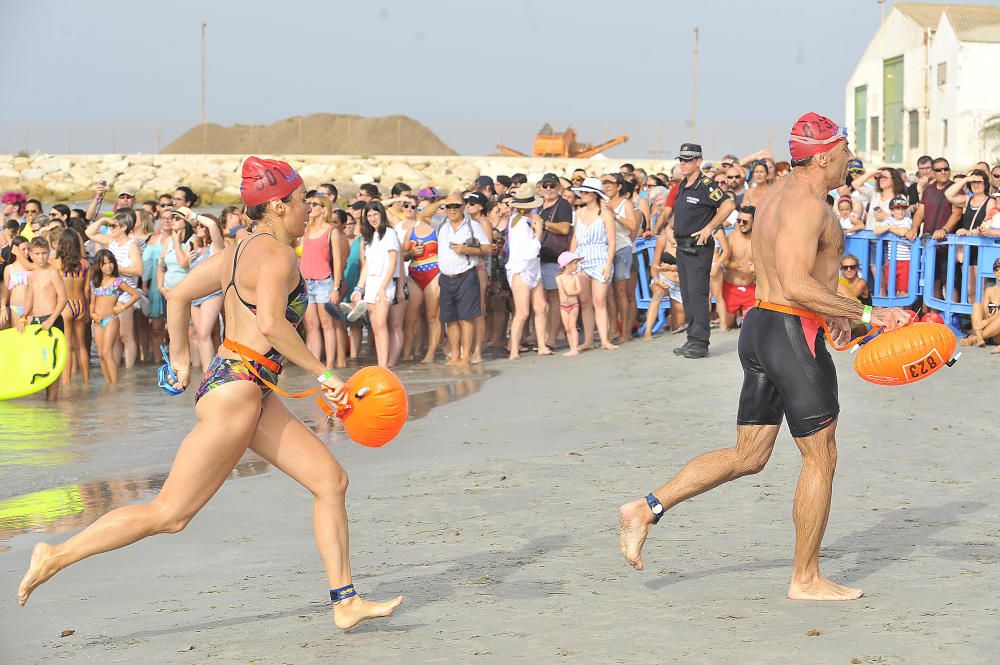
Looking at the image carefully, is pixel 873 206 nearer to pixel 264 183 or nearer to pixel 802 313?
pixel 802 313

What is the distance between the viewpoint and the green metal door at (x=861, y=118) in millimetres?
55219

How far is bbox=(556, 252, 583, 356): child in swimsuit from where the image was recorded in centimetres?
1376

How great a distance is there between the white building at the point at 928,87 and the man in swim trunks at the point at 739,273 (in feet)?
118

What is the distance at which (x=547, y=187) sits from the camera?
14.3 meters

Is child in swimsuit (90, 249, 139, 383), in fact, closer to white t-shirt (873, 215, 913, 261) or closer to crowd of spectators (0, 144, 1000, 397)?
crowd of spectators (0, 144, 1000, 397)

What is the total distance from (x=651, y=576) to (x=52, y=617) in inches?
101

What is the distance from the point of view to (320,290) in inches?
540

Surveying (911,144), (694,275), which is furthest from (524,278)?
(911,144)

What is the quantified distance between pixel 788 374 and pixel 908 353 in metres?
0.56

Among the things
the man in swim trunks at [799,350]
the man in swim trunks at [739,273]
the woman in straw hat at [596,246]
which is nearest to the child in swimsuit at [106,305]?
the woman in straw hat at [596,246]

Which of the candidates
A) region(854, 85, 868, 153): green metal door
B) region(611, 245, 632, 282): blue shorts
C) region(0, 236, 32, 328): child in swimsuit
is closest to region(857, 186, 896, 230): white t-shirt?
region(611, 245, 632, 282): blue shorts

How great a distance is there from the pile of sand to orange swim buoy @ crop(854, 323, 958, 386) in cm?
8693

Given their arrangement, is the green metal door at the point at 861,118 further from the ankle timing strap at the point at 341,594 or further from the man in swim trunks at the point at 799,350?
the ankle timing strap at the point at 341,594

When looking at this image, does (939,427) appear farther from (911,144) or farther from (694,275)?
(911,144)
